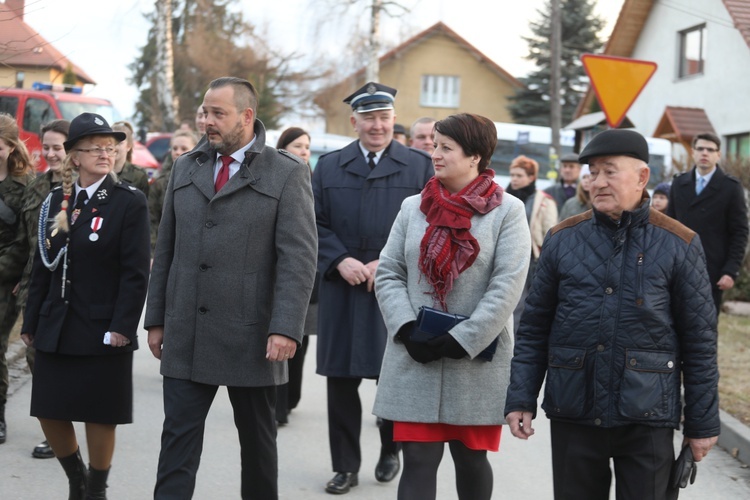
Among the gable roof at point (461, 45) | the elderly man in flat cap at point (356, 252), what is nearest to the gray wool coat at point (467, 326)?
the elderly man in flat cap at point (356, 252)

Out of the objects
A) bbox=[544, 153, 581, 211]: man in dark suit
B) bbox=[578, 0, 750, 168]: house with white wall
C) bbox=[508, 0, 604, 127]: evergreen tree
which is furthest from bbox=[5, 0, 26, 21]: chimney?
bbox=[508, 0, 604, 127]: evergreen tree

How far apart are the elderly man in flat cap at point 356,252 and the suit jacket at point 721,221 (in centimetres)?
380

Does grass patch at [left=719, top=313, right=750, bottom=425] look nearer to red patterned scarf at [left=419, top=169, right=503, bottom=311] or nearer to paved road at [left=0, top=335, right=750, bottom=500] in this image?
paved road at [left=0, top=335, right=750, bottom=500]

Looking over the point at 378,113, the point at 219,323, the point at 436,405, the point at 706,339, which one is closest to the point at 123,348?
the point at 219,323

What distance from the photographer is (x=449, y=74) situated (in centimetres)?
5659

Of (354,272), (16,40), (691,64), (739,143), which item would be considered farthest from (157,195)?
(691,64)

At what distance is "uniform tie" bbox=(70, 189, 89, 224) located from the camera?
5383 millimetres

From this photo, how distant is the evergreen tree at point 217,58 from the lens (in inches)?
1833

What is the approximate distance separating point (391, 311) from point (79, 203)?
1.70m

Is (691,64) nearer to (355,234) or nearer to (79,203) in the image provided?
(355,234)

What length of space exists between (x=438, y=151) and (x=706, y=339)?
1.45 m

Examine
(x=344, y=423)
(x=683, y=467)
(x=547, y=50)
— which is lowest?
(x=344, y=423)

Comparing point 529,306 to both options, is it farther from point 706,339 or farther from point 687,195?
point 687,195

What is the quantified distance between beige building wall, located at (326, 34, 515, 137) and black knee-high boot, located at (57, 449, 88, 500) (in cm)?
5031
